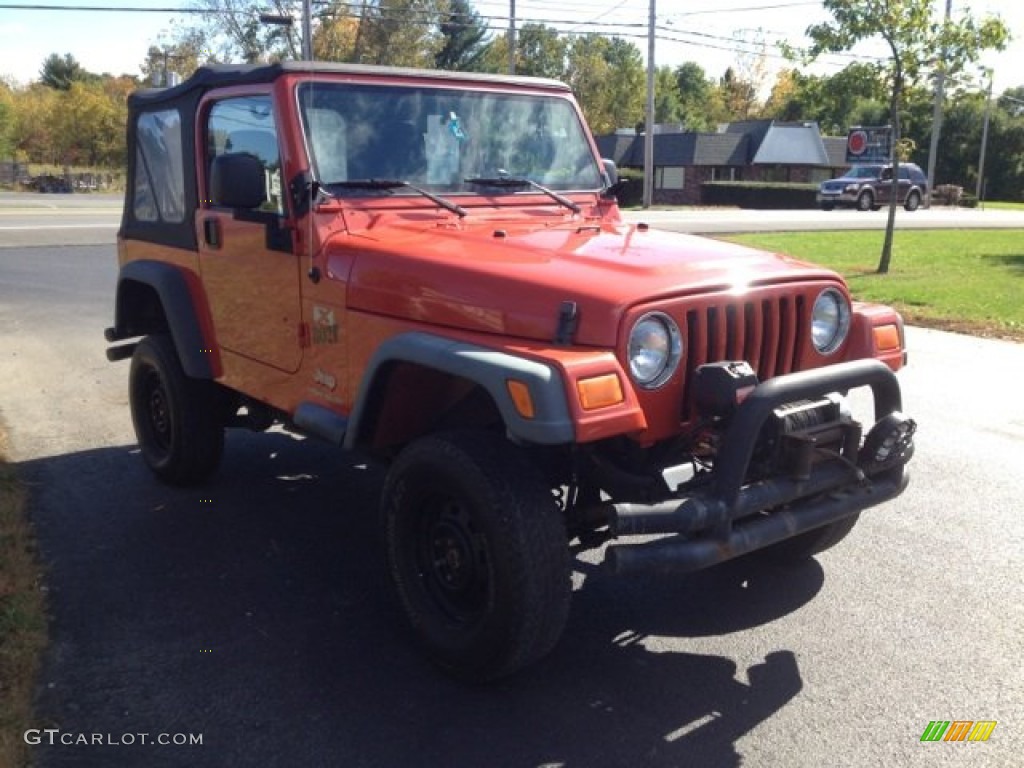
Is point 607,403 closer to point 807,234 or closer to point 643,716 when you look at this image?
point 643,716

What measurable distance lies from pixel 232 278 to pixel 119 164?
183 feet

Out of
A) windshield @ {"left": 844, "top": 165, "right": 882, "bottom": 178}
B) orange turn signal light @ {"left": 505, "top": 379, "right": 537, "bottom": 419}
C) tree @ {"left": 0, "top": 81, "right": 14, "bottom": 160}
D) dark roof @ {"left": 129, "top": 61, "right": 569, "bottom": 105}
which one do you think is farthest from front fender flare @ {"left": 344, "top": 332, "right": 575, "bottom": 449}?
tree @ {"left": 0, "top": 81, "right": 14, "bottom": 160}

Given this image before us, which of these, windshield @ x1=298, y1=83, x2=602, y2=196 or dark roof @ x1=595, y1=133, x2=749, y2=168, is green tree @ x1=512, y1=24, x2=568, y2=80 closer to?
dark roof @ x1=595, y1=133, x2=749, y2=168

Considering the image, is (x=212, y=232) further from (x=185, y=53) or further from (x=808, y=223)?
(x=185, y=53)

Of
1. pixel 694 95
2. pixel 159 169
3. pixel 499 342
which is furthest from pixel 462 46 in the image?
pixel 499 342

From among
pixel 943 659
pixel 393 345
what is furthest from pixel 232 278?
pixel 943 659

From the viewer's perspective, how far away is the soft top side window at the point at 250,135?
4105 mm

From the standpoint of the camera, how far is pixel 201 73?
467cm

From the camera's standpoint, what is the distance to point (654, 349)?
124 inches

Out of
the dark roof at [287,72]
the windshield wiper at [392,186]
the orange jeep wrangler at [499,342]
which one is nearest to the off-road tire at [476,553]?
the orange jeep wrangler at [499,342]

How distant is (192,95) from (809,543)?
3569 mm

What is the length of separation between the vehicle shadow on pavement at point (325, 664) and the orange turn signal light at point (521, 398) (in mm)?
1056

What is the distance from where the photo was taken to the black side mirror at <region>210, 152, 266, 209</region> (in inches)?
150

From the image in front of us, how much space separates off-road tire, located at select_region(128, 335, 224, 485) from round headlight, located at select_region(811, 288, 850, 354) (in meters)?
3.10
